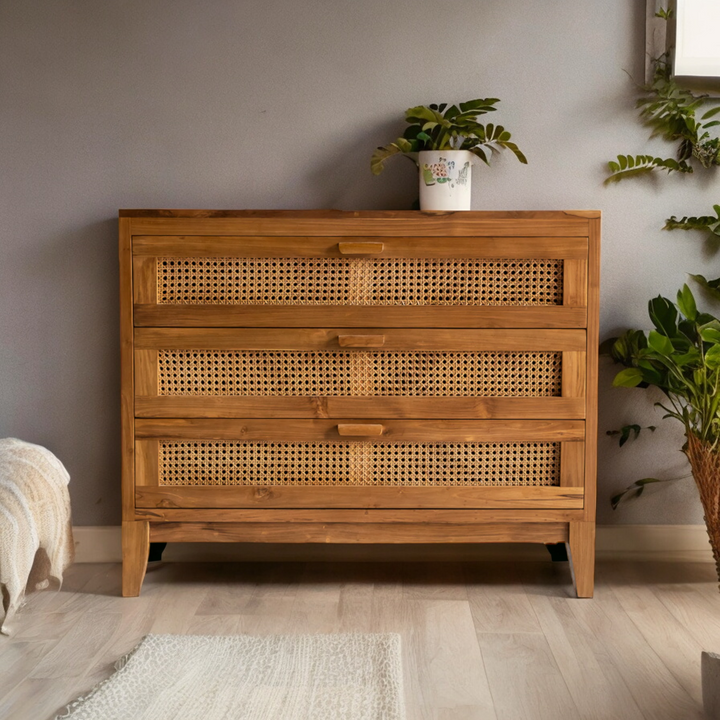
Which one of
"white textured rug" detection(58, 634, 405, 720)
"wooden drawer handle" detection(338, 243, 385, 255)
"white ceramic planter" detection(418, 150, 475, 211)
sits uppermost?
"white ceramic planter" detection(418, 150, 475, 211)

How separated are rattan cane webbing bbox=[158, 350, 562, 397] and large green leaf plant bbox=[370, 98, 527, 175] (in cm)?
55

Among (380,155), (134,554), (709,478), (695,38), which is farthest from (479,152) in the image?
(134,554)

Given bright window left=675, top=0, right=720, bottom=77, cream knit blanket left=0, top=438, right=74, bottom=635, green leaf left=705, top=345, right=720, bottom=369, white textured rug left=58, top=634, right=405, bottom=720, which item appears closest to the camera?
white textured rug left=58, top=634, right=405, bottom=720

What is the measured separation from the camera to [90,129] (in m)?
2.18

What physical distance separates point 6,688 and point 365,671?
708 millimetres

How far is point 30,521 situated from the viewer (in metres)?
1.78

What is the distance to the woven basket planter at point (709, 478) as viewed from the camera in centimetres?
190

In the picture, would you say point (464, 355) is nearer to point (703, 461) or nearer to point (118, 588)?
point (703, 461)

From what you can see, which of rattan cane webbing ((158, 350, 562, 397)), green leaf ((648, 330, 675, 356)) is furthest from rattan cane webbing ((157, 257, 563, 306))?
green leaf ((648, 330, 675, 356))

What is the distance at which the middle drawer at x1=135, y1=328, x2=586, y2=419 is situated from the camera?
190cm

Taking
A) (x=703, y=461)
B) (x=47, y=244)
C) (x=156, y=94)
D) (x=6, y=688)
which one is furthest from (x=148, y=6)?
(x=703, y=461)

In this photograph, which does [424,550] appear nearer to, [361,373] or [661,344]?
[361,373]

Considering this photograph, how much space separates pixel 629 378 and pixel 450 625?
0.79m

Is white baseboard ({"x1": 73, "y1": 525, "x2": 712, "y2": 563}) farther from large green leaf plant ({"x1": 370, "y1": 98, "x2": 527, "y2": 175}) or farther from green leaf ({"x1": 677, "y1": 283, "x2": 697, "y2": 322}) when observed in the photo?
large green leaf plant ({"x1": 370, "y1": 98, "x2": 527, "y2": 175})
